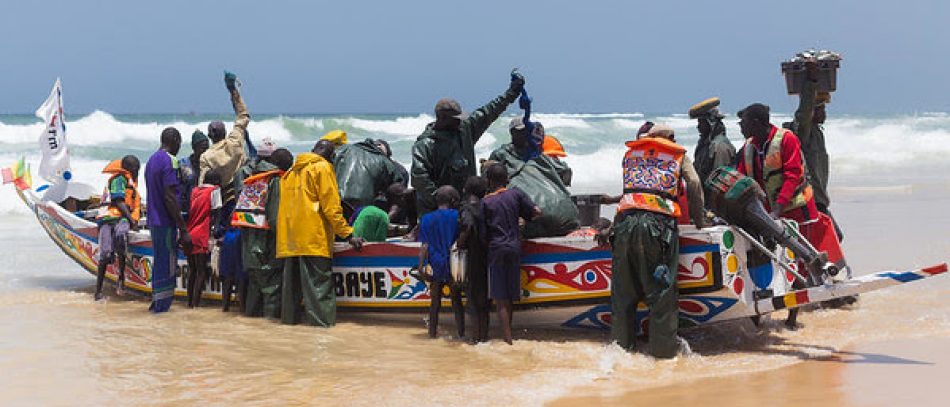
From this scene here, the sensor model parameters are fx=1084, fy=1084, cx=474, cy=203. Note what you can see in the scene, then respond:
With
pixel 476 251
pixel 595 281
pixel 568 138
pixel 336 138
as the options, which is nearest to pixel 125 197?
Answer: pixel 336 138

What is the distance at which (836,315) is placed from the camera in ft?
28.9

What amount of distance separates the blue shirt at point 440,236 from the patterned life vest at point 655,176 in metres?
1.33

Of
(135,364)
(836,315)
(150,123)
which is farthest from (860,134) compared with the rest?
(135,364)

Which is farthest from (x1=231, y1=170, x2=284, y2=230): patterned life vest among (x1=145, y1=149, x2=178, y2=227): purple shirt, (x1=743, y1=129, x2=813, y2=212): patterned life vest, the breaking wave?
the breaking wave

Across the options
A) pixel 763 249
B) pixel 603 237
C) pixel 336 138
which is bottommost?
pixel 763 249

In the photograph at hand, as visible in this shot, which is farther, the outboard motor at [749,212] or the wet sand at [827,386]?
the outboard motor at [749,212]

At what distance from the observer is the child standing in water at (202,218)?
9.41 metres

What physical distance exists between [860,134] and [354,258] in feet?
142

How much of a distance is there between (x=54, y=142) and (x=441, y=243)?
608cm

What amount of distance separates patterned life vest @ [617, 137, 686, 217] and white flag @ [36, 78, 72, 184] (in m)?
7.28

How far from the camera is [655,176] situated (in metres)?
7.07

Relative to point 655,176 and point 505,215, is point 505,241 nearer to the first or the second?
point 505,215

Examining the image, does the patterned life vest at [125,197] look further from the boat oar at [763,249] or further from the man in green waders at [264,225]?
the boat oar at [763,249]

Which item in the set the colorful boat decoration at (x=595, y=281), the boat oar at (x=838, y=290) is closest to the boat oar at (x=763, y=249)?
the colorful boat decoration at (x=595, y=281)
